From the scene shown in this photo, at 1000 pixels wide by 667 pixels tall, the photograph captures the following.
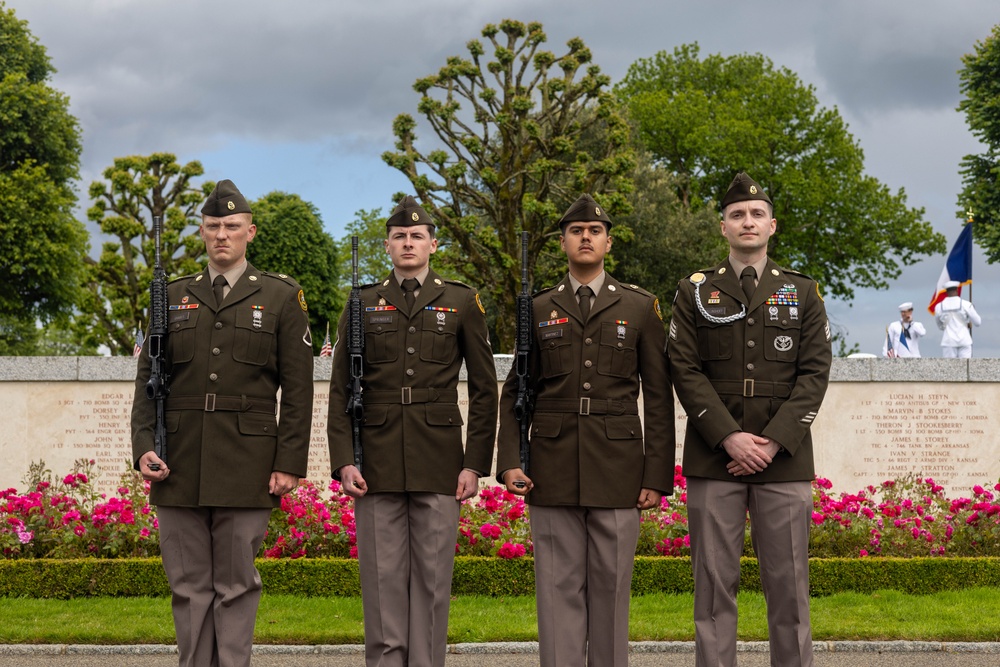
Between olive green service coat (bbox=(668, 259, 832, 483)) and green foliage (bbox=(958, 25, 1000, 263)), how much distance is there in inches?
1273

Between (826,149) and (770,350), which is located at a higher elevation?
(826,149)

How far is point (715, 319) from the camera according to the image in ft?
18.6

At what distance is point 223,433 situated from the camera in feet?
18.3

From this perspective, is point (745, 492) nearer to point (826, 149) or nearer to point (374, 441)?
point (374, 441)

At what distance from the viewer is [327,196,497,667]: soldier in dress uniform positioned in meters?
5.67

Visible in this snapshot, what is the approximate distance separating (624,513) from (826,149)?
139ft

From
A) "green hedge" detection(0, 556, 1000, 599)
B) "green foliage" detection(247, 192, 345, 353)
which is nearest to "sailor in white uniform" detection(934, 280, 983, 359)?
"green hedge" detection(0, 556, 1000, 599)

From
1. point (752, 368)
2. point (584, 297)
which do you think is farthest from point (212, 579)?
point (752, 368)

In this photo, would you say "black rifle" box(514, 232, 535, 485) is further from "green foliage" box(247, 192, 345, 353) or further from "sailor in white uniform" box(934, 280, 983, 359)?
"green foliage" box(247, 192, 345, 353)

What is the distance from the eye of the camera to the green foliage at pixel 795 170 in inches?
1742

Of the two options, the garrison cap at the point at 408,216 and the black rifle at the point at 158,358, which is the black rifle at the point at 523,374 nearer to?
the garrison cap at the point at 408,216

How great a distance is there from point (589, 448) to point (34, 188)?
34.9 m

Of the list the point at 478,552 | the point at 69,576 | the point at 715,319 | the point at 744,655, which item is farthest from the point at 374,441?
the point at 69,576

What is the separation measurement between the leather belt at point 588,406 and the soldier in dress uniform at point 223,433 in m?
1.29
